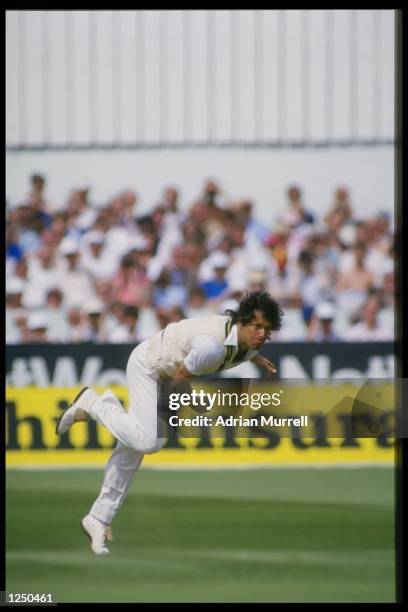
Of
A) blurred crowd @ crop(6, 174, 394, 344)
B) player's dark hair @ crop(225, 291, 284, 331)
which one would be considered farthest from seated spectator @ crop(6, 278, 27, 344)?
player's dark hair @ crop(225, 291, 284, 331)

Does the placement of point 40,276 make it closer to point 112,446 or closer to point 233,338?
point 112,446

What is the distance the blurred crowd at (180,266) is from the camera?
11578 millimetres

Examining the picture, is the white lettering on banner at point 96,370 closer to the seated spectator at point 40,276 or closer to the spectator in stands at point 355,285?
the seated spectator at point 40,276

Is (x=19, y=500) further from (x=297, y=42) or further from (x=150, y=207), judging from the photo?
(x=297, y=42)

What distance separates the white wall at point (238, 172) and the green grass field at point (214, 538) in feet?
13.3

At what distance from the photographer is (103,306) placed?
1170 centimetres

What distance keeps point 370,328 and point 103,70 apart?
380 cm

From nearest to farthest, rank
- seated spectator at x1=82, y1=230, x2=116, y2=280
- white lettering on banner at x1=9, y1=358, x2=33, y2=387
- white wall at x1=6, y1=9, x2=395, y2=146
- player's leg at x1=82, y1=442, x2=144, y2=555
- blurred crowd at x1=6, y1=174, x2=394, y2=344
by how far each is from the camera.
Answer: player's leg at x1=82, y1=442, x2=144, y2=555, white lettering on banner at x1=9, y1=358, x2=33, y2=387, blurred crowd at x1=6, y1=174, x2=394, y2=344, seated spectator at x1=82, y1=230, x2=116, y2=280, white wall at x1=6, y1=9, x2=395, y2=146

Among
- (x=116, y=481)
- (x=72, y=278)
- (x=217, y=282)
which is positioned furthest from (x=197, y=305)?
(x=116, y=481)

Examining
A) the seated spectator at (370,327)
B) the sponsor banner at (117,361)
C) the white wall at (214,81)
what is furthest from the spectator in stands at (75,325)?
the seated spectator at (370,327)

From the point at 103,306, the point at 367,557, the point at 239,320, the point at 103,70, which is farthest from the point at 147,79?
the point at 239,320

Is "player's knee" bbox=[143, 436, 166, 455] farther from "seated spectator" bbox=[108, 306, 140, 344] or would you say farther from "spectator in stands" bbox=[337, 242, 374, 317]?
"spectator in stands" bbox=[337, 242, 374, 317]

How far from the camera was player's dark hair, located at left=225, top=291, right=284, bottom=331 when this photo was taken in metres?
5.01

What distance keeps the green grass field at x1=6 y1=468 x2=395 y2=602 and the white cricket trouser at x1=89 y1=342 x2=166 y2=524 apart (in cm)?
69
